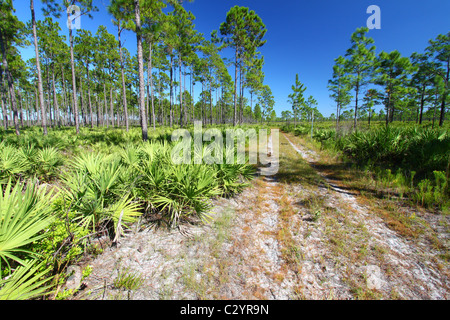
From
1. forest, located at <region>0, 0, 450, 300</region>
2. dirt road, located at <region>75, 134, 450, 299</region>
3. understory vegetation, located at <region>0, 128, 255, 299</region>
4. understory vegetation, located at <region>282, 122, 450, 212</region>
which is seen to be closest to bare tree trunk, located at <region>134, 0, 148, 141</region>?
forest, located at <region>0, 0, 450, 300</region>

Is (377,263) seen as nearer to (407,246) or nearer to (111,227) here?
(407,246)

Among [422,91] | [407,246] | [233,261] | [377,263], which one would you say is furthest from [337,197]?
[422,91]

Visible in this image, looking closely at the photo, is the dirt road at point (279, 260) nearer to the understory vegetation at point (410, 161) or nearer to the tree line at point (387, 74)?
the understory vegetation at point (410, 161)

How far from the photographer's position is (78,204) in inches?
103

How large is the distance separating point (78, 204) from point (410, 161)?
9.67 m

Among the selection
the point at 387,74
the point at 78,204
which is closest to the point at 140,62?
the point at 78,204

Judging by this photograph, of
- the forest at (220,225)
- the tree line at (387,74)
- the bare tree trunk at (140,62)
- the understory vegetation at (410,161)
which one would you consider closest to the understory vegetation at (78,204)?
the forest at (220,225)

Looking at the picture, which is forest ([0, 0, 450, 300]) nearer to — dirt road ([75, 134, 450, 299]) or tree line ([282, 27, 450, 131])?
dirt road ([75, 134, 450, 299])

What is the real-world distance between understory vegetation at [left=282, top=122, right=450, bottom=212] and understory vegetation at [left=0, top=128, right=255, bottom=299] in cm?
448

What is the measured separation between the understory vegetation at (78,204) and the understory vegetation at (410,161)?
4.48 m

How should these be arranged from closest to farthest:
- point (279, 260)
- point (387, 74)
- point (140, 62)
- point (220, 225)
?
point (279, 260) < point (220, 225) < point (140, 62) < point (387, 74)

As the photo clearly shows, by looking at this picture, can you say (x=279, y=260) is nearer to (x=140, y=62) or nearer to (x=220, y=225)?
(x=220, y=225)
